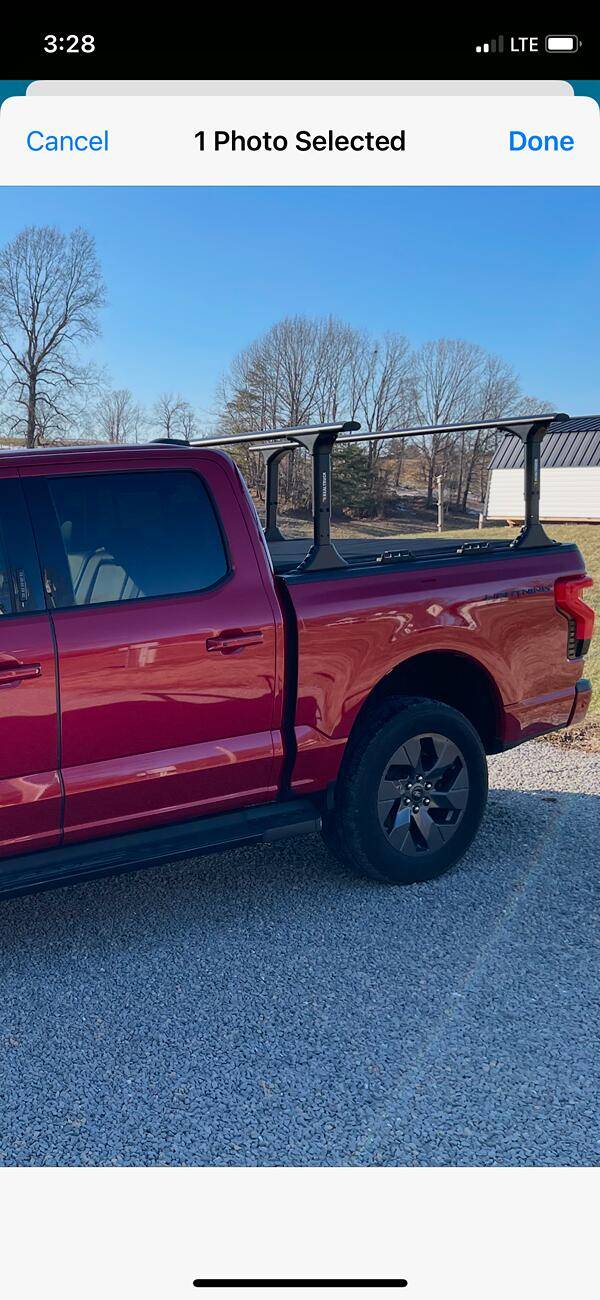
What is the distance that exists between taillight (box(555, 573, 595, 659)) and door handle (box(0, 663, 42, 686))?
8.65ft

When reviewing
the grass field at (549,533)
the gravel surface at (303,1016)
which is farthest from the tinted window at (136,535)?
the gravel surface at (303,1016)

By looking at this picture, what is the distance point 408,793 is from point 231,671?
112 cm

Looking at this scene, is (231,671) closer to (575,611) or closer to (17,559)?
(17,559)

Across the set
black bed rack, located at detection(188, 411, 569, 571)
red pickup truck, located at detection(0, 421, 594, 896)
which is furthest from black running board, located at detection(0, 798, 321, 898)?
black bed rack, located at detection(188, 411, 569, 571)

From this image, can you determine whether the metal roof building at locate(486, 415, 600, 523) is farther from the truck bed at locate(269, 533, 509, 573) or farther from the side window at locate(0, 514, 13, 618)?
the side window at locate(0, 514, 13, 618)

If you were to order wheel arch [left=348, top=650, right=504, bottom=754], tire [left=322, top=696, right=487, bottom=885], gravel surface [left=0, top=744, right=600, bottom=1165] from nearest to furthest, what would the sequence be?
1. gravel surface [left=0, top=744, right=600, bottom=1165]
2. tire [left=322, top=696, right=487, bottom=885]
3. wheel arch [left=348, top=650, right=504, bottom=754]

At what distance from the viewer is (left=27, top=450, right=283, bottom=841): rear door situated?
147 inches

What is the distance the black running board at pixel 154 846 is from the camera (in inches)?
145

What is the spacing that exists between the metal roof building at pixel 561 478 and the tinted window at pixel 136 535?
112 ft
